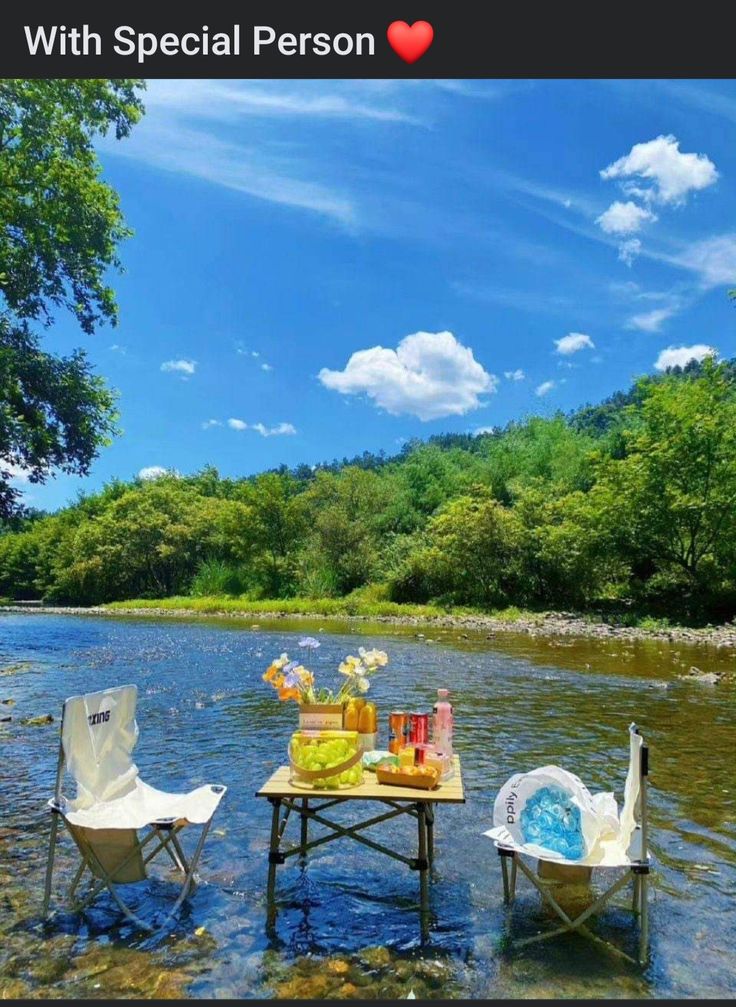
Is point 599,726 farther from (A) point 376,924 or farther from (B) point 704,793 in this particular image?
(A) point 376,924

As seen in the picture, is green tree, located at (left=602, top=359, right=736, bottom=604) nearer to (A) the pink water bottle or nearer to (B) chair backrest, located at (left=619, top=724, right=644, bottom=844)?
(B) chair backrest, located at (left=619, top=724, right=644, bottom=844)

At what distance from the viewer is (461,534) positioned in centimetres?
3747

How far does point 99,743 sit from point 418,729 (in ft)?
7.55

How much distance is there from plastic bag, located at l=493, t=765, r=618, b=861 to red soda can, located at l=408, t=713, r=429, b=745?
73cm

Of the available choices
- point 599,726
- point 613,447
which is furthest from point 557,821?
point 613,447

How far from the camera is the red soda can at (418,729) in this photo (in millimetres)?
5070

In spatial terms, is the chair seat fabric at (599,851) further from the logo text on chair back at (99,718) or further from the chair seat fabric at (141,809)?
the logo text on chair back at (99,718)

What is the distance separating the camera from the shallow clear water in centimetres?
392

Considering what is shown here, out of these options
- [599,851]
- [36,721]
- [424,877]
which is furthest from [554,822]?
[36,721]

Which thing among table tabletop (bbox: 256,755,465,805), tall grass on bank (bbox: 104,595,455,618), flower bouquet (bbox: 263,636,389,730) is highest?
flower bouquet (bbox: 263,636,389,730)

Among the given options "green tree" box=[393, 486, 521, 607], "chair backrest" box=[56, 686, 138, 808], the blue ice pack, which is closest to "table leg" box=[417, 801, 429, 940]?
the blue ice pack

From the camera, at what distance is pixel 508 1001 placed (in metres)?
3.68

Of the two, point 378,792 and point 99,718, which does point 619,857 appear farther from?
point 99,718
